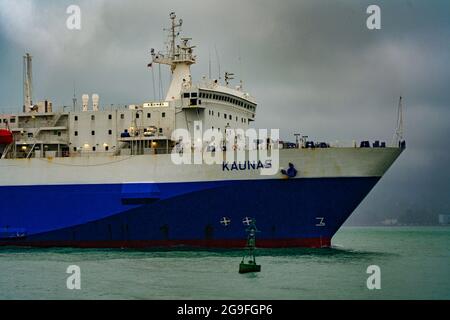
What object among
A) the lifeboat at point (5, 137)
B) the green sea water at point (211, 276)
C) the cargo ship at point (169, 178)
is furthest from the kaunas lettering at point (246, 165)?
the lifeboat at point (5, 137)

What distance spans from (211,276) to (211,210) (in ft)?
23.0

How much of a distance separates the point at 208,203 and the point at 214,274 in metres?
6.65

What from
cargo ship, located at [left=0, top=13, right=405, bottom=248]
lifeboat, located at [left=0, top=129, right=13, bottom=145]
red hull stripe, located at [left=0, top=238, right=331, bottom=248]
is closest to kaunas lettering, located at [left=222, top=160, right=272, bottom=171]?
cargo ship, located at [left=0, top=13, right=405, bottom=248]

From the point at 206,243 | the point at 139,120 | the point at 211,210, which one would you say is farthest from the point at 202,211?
the point at 139,120

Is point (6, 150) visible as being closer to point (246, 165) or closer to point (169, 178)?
point (169, 178)

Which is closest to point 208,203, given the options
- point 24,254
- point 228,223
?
point 228,223

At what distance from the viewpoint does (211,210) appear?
32.4 meters

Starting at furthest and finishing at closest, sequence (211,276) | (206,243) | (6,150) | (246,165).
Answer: (6,150) < (206,243) < (246,165) < (211,276)

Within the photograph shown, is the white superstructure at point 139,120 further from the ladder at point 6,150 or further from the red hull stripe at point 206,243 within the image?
the red hull stripe at point 206,243

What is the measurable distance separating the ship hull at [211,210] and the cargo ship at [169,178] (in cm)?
5

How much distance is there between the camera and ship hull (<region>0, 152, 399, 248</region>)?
1256 inches

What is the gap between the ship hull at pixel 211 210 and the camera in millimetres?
31906

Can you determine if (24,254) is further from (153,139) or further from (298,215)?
(298,215)

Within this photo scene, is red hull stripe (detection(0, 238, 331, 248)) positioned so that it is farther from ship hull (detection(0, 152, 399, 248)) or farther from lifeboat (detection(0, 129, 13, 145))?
lifeboat (detection(0, 129, 13, 145))
